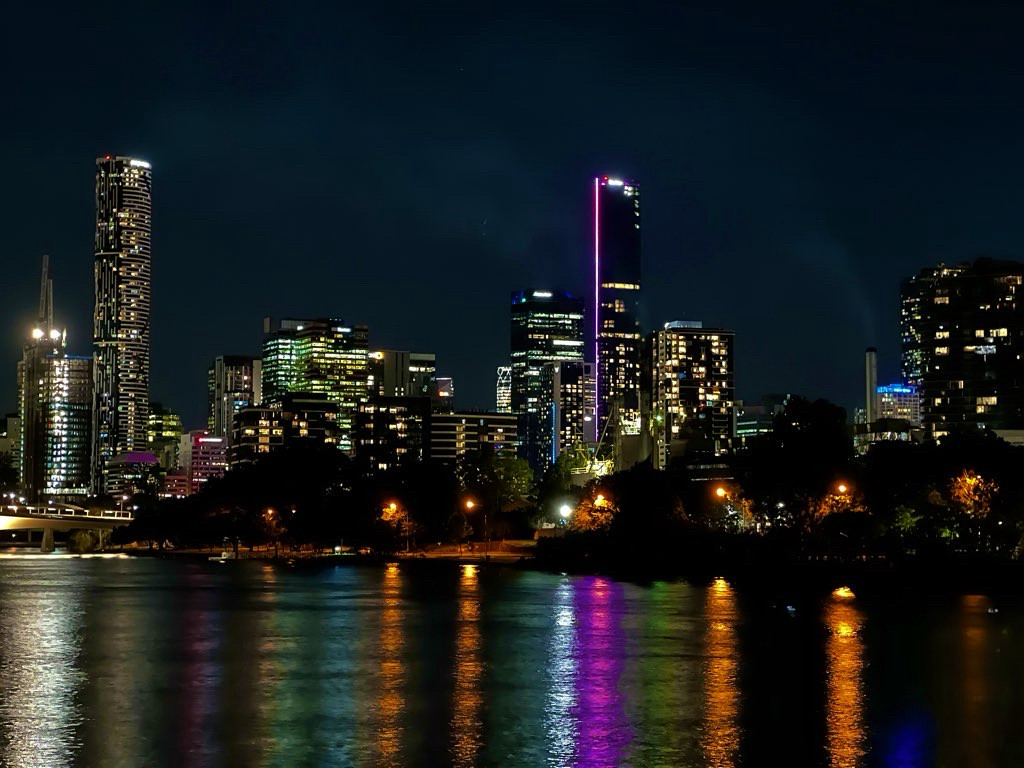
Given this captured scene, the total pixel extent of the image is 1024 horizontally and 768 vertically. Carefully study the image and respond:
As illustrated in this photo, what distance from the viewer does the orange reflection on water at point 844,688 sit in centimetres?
3534

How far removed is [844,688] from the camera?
1812 inches

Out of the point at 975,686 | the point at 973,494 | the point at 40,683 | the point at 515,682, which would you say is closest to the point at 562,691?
the point at 515,682

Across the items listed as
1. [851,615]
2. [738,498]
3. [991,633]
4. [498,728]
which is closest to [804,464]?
[738,498]

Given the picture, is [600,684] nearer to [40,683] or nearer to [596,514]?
[40,683]

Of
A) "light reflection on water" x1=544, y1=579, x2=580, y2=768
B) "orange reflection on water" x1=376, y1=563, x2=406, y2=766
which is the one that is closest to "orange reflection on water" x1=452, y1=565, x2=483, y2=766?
"orange reflection on water" x1=376, y1=563, x2=406, y2=766

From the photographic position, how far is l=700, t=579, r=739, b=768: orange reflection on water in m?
35.2

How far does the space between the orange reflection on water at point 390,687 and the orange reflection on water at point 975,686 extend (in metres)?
13.2

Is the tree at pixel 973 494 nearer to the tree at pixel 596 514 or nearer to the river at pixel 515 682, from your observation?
the river at pixel 515 682

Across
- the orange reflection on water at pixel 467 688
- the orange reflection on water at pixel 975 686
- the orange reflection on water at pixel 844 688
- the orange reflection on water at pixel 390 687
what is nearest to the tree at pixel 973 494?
the orange reflection on water at pixel 975 686

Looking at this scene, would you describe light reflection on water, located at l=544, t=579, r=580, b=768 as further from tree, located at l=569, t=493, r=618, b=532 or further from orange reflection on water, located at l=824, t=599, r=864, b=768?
tree, located at l=569, t=493, r=618, b=532

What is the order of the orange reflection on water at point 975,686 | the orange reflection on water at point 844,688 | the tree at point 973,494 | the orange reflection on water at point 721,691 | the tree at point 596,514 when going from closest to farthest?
the orange reflection on water at point 721,691, the orange reflection on water at point 844,688, the orange reflection on water at point 975,686, the tree at point 973,494, the tree at point 596,514

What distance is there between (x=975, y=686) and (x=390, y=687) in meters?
18.1

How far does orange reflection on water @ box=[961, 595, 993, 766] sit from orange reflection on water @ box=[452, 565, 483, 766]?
37.5 feet

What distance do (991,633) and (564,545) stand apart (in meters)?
73.8
